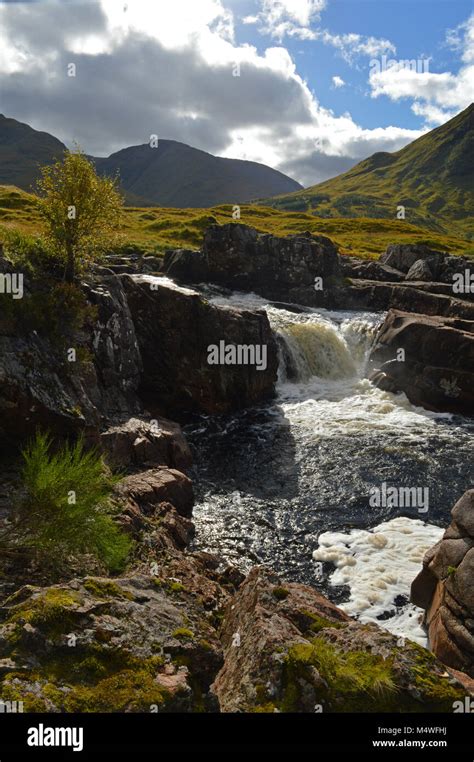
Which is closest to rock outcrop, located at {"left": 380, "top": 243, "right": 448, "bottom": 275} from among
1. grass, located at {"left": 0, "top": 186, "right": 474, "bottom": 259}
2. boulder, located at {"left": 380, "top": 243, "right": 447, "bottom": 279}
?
boulder, located at {"left": 380, "top": 243, "right": 447, "bottom": 279}

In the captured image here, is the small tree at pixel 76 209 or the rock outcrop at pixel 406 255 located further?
the rock outcrop at pixel 406 255

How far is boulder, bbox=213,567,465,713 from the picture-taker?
792 cm

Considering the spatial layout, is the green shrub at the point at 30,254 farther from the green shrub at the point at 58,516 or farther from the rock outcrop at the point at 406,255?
the rock outcrop at the point at 406,255

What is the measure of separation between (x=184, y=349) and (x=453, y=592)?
2550 centimetres

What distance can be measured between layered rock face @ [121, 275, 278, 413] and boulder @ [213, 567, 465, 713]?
2570cm

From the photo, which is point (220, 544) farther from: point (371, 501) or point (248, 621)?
point (248, 621)

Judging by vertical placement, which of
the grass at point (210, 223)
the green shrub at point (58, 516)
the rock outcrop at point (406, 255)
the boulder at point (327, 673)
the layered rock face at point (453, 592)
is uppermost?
the grass at point (210, 223)

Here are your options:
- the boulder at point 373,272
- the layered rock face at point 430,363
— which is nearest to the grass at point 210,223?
the boulder at point 373,272

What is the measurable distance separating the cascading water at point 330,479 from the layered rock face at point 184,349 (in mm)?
1981

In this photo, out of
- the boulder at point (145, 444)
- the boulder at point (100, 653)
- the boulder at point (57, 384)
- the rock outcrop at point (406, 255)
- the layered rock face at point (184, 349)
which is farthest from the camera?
the rock outcrop at point (406, 255)

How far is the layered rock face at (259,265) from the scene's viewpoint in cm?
6106

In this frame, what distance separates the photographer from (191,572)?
1592 centimetres

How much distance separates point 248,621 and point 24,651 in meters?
4.99

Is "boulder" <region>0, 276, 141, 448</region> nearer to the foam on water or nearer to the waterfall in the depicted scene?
the foam on water
